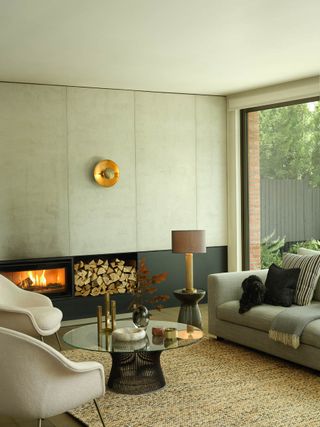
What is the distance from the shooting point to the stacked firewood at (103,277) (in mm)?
7488

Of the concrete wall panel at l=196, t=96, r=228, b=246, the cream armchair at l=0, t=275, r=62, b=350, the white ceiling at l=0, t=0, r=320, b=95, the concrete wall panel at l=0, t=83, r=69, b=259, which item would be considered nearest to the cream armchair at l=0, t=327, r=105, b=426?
the cream armchair at l=0, t=275, r=62, b=350

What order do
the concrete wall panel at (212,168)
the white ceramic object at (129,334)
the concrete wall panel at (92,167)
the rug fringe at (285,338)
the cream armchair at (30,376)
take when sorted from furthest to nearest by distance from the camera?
1. the concrete wall panel at (212,168)
2. the concrete wall panel at (92,167)
3. the rug fringe at (285,338)
4. the white ceramic object at (129,334)
5. the cream armchair at (30,376)

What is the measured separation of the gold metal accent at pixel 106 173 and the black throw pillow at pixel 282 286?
2.36 meters

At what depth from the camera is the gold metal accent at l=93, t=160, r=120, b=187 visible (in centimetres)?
749

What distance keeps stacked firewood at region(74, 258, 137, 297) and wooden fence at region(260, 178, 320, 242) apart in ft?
5.79

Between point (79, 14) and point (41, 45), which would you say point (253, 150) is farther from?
point (79, 14)

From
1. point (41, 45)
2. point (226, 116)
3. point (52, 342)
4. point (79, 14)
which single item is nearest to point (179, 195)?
point (226, 116)

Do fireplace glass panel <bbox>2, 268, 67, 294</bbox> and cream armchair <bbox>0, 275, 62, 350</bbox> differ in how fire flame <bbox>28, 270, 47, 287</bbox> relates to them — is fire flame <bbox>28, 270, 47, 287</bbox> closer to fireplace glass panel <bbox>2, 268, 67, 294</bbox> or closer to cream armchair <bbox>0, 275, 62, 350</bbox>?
fireplace glass panel <bbox>2, 268, 67, 294</bbox>

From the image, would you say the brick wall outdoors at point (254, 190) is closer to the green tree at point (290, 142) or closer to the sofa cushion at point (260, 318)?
the green tree at point (290, 142)

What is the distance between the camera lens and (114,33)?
4965mm

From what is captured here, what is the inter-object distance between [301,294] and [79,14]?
302 cm

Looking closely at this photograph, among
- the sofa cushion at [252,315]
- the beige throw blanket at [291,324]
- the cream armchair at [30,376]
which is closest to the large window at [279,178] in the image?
the sofa cushion at [252,315]

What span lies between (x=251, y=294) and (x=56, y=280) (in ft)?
7.76

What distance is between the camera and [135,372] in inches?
191
